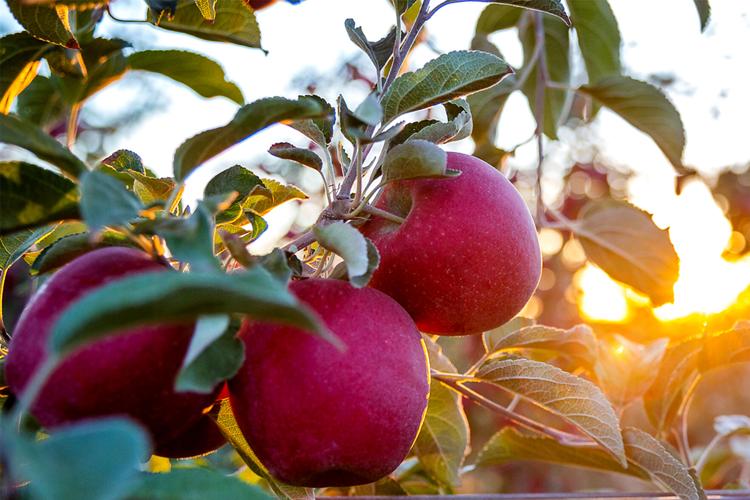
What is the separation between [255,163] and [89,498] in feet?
8.63

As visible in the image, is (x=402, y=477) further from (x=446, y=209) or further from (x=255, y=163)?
(x=255, y=163)

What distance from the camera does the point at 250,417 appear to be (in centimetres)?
57

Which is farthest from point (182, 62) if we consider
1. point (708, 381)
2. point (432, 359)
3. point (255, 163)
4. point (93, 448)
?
point (708, 381)

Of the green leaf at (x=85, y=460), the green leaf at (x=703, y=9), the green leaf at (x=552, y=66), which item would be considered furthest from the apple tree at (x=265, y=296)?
the green leaf at (x=552, y=66)

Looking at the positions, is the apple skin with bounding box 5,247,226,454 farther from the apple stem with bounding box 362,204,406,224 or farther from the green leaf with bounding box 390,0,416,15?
the green leaf with bounding box 390,0,416,15

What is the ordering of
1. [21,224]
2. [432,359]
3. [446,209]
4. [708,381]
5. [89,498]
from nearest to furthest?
[89,498], [21,224], [446,209], [432,359], [708,381]

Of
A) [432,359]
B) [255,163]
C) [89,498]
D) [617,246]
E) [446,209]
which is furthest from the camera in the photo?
[255,163]

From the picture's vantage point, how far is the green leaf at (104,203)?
0.40m

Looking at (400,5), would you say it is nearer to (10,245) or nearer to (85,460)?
(10,245)

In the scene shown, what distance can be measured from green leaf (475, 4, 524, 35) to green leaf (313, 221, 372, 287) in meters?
0.90

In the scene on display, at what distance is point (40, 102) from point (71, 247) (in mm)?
549

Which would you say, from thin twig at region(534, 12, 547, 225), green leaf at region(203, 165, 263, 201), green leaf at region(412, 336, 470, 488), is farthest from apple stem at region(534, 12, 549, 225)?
green leaf at region(203, 165, 263, 201)

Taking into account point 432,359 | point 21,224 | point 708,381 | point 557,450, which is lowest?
point 708,381

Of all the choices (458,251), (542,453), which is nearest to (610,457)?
(542,453)
